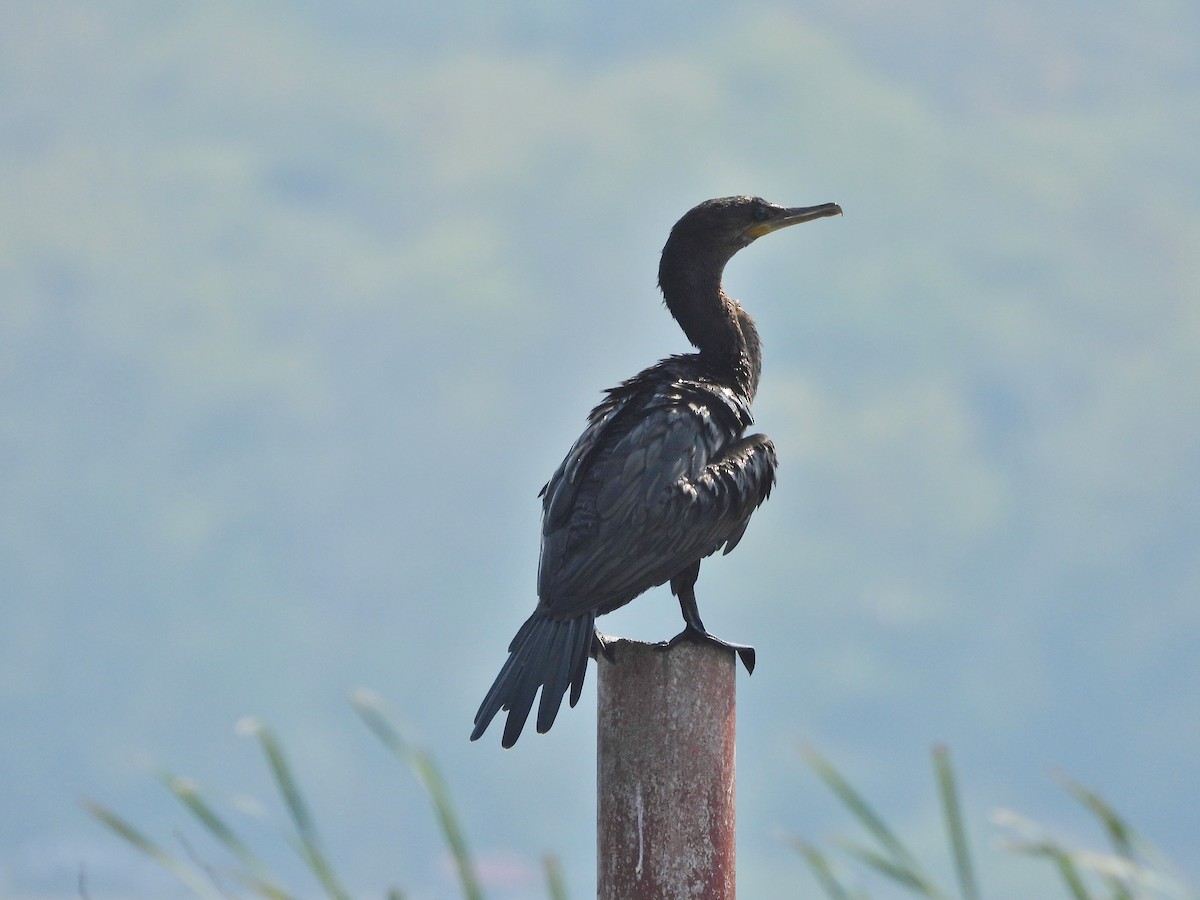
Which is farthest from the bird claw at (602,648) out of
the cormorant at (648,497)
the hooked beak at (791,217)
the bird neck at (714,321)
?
the hooked beak at (791,217)

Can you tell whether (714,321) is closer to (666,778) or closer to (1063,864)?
(666,778)

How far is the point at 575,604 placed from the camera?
4.28 metres

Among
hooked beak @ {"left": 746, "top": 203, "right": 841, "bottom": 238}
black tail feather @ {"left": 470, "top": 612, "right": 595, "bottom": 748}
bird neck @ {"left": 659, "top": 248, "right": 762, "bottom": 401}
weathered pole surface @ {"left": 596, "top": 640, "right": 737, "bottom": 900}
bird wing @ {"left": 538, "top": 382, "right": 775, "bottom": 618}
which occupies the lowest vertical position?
weathered pole surface @ {"left": 596, "top": 640, "right": 737, "bottom": 900}

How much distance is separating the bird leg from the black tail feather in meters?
0.28

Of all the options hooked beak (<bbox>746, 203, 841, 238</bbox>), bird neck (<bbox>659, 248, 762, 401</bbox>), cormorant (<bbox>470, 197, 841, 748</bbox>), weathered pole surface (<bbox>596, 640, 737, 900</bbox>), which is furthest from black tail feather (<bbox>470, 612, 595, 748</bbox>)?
hooked beak (<bbox>746, 203, 841, 238</bbox>)

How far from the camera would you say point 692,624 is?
4496 mm

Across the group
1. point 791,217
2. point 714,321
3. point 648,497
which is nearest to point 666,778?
point 648,497

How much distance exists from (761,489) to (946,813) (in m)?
2.90

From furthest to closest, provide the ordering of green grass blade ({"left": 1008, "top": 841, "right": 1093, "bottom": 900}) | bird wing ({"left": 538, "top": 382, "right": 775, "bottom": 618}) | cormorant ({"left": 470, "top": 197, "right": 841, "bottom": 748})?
bird wing ({"left": 538, "top": 382, "right": 775, "bottom": 618})
cormorant ({"left": 470, "top": 197, "right": 841, "bottom": 748})
green grass blade ({"left": 1008, "top": 841, "right": 1093, "bottom": 900})

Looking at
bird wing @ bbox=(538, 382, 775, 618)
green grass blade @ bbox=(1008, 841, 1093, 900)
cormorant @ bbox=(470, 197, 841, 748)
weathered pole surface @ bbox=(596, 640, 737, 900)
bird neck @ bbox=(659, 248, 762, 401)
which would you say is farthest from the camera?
bird neck @ bbox=(659, 248, 762, 401)

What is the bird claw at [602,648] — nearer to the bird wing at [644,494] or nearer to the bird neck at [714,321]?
the bird wing at [644,494]

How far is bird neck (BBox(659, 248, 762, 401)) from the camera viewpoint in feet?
17.6

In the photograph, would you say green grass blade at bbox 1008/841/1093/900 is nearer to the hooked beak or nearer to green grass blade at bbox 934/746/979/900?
green grass blade at bbox 934/746/979/900

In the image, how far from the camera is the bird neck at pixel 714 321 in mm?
5355
